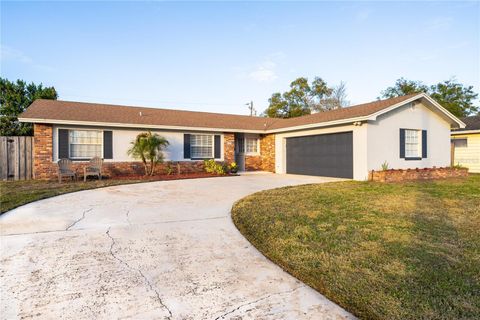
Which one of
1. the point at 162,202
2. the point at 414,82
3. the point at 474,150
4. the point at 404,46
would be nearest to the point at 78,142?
the point at 162,202

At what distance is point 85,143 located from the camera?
41.2ft

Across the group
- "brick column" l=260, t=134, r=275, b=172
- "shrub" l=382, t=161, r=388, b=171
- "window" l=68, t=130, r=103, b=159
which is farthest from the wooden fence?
"shrub" l=382, t=161, r=388, b=171

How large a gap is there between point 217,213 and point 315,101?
3226 cm

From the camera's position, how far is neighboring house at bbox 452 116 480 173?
16141 millimetres

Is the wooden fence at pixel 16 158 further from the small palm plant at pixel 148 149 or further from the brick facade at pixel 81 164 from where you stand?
the small palm plant at pixel 148 149

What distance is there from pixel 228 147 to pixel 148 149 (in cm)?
485

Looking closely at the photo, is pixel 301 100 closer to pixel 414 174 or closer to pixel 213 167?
pixel 213 167

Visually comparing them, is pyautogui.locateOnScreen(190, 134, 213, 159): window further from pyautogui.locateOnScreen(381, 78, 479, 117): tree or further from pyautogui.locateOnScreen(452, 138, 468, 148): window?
pyautogui.locateOnScreen(381, 78, 479, 117): tree

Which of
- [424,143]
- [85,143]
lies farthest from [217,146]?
[424,143]

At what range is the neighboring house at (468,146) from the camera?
16141 mm

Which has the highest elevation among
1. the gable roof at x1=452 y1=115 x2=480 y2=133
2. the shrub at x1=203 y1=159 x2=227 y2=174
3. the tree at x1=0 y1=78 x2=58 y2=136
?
the tree at x1=0 y1=78 x2=58 y2=136

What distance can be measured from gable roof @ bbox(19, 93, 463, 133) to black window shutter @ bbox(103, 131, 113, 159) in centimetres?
64

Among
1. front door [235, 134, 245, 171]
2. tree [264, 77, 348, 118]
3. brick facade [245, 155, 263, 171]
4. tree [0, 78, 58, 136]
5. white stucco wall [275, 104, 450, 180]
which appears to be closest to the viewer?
white stucco wall [275, 104, 450, 180]

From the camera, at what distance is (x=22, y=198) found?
7.16 m
